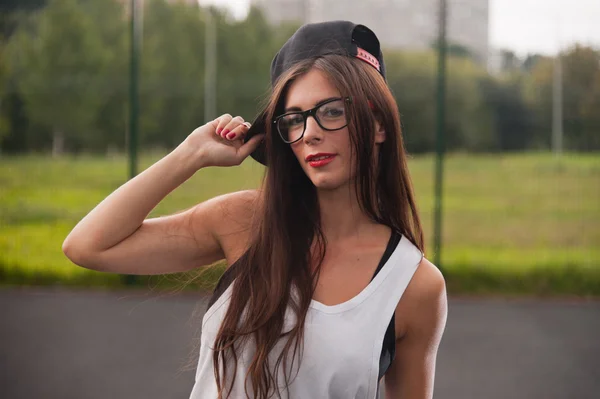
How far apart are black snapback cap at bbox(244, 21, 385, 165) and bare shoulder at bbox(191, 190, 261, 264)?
0.31 metres

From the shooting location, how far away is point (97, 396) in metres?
4.62

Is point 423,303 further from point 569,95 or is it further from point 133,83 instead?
point 569,95

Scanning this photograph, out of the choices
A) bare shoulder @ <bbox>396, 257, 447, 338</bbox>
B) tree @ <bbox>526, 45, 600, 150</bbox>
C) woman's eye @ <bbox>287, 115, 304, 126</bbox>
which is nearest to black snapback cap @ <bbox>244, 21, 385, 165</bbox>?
woman's eye @ <bbox>287, 115, 304, 126</bbox>

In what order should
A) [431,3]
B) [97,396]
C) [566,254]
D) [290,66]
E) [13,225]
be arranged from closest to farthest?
[290,66], [97,396], [431,3], [566,254], [13,225]

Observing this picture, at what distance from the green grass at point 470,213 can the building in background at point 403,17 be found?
125 centimetres

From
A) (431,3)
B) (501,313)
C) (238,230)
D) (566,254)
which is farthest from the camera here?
(566,254)

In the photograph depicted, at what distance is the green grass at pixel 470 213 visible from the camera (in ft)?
24.5

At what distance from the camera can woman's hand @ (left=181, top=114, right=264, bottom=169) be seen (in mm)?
1840

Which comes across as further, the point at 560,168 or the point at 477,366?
the point at 560,168

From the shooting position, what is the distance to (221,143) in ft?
6.15

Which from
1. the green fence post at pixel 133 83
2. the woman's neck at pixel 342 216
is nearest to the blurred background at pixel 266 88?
the green fence post at pixel 133 83

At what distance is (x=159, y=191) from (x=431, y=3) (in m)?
6.37

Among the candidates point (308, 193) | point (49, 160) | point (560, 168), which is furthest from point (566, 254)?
point (308, 193)

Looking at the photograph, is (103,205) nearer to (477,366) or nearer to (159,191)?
(159,191)
